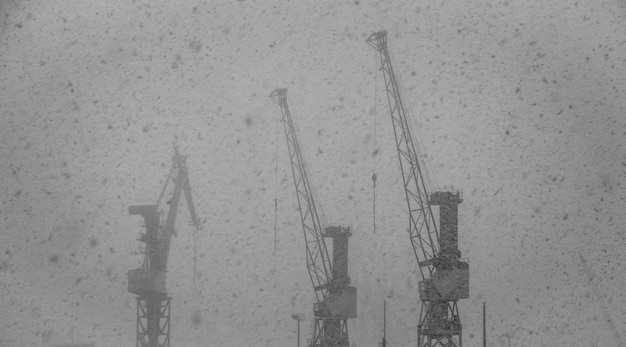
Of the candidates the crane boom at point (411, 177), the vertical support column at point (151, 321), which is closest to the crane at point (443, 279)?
the crane boom at point (411, 177)

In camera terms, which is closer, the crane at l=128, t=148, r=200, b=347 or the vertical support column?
the crane at l=128, t=148, r=200, b=347

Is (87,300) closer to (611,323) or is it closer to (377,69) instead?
(377,69)

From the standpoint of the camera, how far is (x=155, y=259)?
28.7 metres

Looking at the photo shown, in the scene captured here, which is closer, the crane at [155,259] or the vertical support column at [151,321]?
the crane at [155,259]

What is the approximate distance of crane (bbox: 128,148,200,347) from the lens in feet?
90.7

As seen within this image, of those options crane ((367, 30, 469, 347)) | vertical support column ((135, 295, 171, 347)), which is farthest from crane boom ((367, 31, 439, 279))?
vertical support column ((135, 295, 171, 347))

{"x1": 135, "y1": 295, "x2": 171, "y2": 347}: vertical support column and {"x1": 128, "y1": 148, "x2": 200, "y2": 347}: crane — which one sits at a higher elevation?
{"x1": 128, "y1": 148, "x2": 200, "y2": 347}: crane

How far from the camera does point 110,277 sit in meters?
27.2

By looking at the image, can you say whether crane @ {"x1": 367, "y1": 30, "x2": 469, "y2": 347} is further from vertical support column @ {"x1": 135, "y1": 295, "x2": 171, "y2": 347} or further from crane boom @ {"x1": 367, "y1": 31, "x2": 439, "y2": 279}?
vertical support column @ {"x1": 135, "y1": 295, "x2": 171, "y2": 347}

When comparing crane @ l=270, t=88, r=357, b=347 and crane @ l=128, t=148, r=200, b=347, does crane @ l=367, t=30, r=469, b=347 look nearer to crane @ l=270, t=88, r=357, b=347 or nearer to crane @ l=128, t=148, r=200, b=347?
crane @ l=270, t=88, r=357, b=347

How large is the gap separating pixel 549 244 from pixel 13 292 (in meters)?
21.2

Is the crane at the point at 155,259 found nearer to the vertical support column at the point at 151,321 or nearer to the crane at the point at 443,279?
the vertical support column at the point at 151,321

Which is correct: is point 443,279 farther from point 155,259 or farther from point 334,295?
point 155,259

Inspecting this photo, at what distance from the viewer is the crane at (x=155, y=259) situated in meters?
27.7
